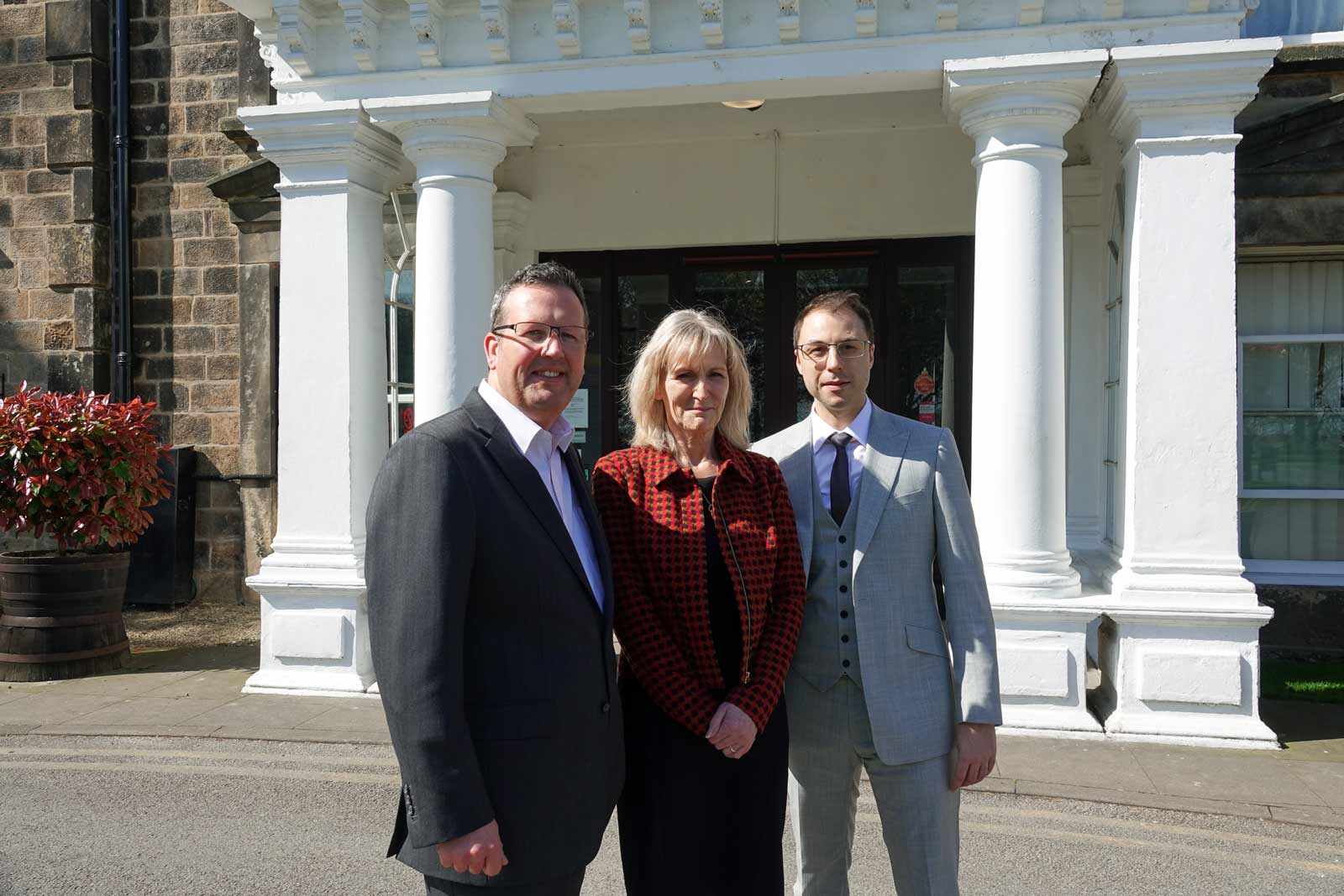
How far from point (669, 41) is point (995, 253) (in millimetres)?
2108

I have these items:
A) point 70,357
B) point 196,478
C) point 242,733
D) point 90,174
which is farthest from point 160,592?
point 242,733

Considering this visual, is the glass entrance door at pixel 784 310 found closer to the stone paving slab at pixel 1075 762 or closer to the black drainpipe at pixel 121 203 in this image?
the stone paving slab at pixel 1075 762

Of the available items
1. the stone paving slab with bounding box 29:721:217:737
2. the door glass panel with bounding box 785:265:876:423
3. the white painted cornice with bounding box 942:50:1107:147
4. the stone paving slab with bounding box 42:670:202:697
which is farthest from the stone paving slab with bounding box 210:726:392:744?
the white painted cornice with bounding box 942:50:1107:147

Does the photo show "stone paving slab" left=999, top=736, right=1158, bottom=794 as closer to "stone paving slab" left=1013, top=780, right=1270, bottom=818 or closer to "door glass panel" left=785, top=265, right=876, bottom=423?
"stone paving slab" left=1013, top=780, right=1270, bottom=818

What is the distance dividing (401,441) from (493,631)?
0.40 metres

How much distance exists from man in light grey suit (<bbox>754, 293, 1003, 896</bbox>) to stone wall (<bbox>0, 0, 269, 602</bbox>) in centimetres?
780

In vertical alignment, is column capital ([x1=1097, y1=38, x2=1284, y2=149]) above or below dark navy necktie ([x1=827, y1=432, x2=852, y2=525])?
above

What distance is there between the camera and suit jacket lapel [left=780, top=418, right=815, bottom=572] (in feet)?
8.68

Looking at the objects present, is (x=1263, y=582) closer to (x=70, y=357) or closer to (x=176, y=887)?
(x=176, y=887)

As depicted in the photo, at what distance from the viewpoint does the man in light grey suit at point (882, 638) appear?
2.52 m

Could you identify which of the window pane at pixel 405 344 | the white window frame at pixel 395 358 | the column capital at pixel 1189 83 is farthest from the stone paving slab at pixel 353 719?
the column capital at pixel 1189 83

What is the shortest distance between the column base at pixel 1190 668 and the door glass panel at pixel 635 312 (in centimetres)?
416

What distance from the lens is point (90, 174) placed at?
939 centimetres

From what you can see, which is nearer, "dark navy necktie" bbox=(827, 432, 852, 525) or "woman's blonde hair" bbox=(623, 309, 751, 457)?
"woman's blonde hair" bbox=(623, 309, 751, 457)
